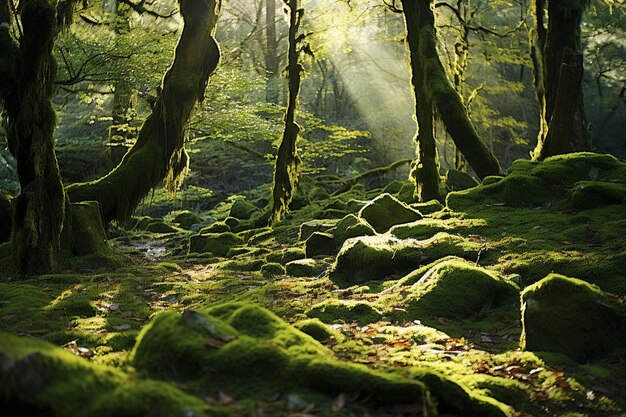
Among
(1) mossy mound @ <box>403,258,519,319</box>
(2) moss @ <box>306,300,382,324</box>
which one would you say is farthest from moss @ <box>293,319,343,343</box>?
(1) mossy mound @ <box>403,258,519,319</box>

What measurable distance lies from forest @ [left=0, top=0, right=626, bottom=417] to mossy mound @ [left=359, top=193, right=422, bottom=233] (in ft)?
0.15

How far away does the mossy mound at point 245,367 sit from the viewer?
108 inches

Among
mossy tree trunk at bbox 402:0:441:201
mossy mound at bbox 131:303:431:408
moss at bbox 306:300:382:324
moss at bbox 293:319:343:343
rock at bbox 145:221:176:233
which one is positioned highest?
mossy tree trunk at bbox 402:0:441:201

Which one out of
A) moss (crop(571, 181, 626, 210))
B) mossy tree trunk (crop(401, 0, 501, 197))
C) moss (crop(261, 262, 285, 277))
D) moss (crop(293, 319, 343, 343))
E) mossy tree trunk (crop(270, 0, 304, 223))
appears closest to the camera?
moss (crop(293, 319, 343, 343))

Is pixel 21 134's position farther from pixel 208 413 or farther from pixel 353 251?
pixel 208 413

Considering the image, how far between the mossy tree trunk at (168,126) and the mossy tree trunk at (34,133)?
3.05m

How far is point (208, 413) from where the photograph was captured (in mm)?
2303

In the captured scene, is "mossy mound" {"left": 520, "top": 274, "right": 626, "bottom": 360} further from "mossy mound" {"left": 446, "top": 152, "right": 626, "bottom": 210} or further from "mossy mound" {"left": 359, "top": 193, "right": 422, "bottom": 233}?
"mossy mound" {"left": 359, "top": 193, "right": 422, "bottom": 233}

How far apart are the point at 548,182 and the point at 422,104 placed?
3280mm

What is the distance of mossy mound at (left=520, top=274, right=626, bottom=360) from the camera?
14.4 ft

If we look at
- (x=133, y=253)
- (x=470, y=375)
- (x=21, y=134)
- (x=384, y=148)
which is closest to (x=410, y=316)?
(x=470, y=375)

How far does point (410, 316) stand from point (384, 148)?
26588mm

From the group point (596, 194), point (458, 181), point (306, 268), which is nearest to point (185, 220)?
point (458, 181)

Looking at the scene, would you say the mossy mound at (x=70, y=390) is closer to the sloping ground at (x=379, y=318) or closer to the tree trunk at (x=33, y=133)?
the sloping ground at (x=379, y=318)
